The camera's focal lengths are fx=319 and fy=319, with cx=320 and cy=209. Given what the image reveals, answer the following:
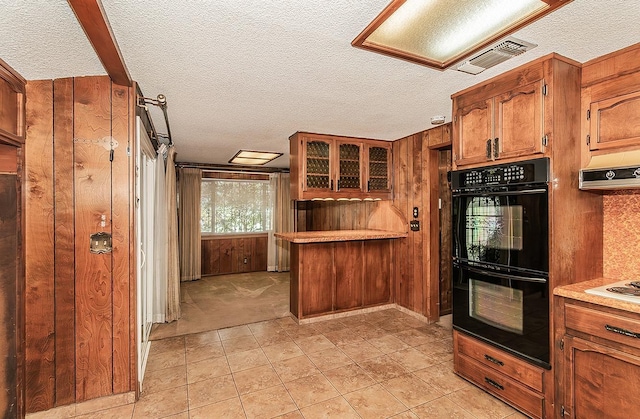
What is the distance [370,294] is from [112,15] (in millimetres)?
3891

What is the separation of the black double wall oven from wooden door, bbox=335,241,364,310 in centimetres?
169

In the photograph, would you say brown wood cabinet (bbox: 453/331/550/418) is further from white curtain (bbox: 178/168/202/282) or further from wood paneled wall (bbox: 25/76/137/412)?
white curtain (bbox: 178/168/202/282)

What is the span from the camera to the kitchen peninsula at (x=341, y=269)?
12.9 feet

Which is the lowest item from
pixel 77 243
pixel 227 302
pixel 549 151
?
pixel 227 302

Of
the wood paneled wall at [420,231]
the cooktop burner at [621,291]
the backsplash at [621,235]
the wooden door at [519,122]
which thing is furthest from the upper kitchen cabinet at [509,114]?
the wood paneled wall at [420,231]

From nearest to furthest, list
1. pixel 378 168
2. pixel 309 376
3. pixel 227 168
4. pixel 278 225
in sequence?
pixel 309 376, pixel 378 168, pixel 227 168, pixel 278 225

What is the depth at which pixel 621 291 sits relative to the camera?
6.13ft

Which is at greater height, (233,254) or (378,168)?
(378,168)

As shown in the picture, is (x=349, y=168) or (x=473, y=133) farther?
(x=349, y=168)

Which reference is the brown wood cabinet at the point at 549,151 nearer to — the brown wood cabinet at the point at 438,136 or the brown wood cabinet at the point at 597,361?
the brown wood cabinet at the point at 597,361

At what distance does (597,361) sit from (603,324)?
221 millimetres

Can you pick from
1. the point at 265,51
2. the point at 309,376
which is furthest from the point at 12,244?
the point at 309,376

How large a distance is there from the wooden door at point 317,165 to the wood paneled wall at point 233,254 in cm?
358

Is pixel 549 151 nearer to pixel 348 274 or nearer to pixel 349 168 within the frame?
pixel 349 168
